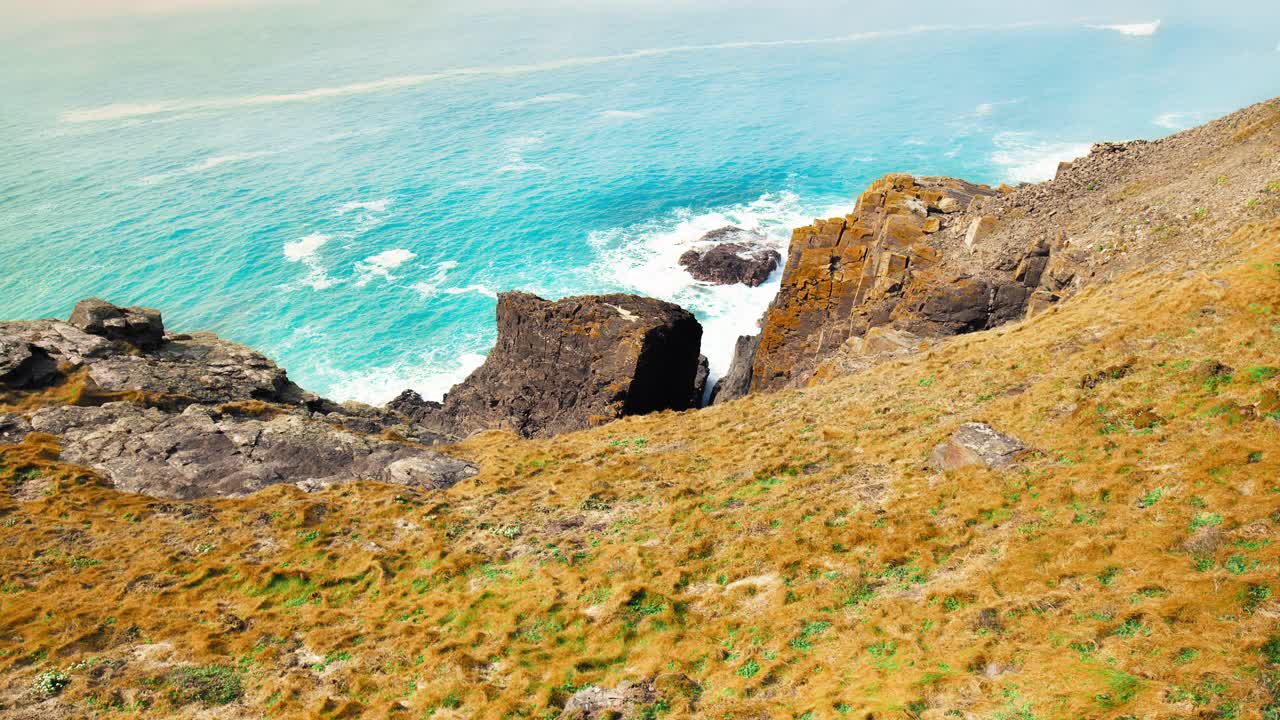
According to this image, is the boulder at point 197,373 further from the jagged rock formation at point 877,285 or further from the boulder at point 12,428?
the jagged rock formation at point 877,285

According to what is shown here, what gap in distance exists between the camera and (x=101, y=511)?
810 inches

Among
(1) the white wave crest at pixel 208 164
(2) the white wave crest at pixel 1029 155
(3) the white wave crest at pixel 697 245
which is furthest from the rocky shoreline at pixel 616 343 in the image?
(1) the white wave crest at pixel 208 164

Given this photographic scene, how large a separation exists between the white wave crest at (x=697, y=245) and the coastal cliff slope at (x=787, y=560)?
116ft

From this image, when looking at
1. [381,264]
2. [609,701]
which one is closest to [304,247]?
[381,264]

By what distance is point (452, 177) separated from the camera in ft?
335

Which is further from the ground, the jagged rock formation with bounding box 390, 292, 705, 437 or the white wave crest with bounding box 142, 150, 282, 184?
the white wave crest with bounding box 142, 150, 282, 184

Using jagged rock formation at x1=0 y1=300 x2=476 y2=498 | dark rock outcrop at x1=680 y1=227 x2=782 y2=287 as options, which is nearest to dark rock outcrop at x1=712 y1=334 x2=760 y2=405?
dark rock outcrop at x1=680 y1=227 x2=782 y2=287

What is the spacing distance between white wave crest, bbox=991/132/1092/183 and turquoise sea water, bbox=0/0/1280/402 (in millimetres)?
769

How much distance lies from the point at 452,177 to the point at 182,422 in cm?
8442

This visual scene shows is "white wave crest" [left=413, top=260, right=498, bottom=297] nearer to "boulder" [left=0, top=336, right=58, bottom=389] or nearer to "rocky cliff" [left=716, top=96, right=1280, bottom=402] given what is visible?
"rocky cliff" [left=716, top=96, right=1280, bottom=402]

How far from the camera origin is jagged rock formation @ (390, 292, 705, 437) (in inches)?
1374

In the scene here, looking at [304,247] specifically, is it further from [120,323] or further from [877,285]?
[877,285]

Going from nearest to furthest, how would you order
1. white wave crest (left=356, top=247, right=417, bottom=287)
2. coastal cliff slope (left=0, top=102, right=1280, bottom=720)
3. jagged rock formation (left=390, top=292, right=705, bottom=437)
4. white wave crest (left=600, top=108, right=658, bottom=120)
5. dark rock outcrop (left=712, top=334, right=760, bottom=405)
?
1. coastal cliff slope (left=0, top=102, right=1280, bottom=720)
2. jagged rock formation (left=390, top=292, right=705, bottom=437)
3. dark rock outcrop (left=712, top=334, right=760, bottom=405)
4. white wave crest (left=356, top=247, right=417, bottom=287)
5. white wave crest (left=600, top=108, right=658, bottom=120)

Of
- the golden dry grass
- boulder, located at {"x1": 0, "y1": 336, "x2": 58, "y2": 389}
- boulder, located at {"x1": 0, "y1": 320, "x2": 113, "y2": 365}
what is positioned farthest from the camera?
boulder, located at {"x1": 0, "y1": 320, "x2": 113, "y2": 365}
